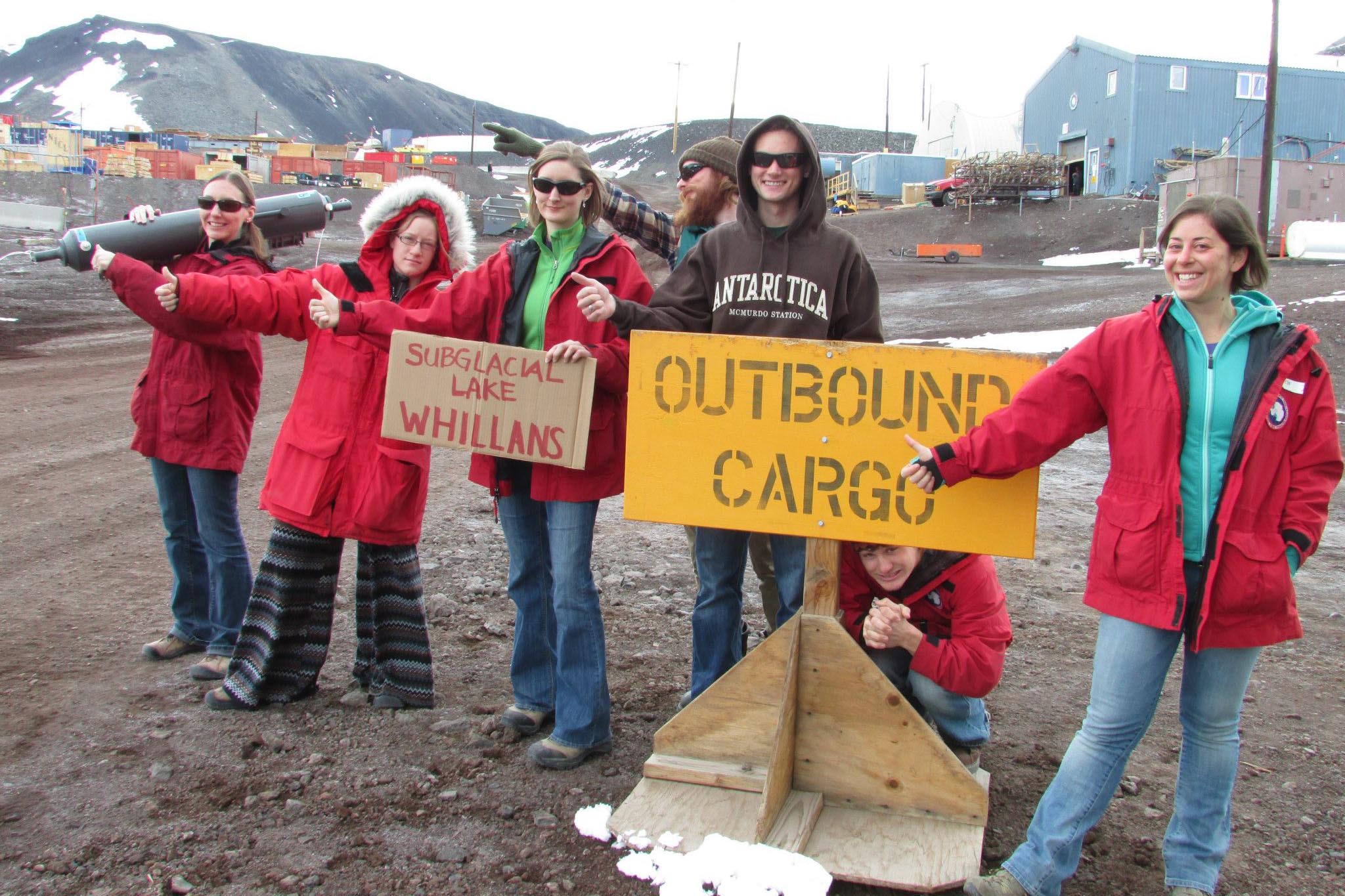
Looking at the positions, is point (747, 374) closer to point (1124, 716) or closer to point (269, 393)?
point (1124, 716)

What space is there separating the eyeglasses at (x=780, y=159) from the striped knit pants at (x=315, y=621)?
1976mm

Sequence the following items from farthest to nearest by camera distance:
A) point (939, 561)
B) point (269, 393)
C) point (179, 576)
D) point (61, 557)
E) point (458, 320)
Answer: point (269, 393) → point (61, 557) → point (179, 576) → point (458, 320) → point (939, 561)

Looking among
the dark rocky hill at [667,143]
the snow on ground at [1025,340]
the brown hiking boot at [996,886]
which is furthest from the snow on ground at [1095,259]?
the dark rocky hill at [667,143]

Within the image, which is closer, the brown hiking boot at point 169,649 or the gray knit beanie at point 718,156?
the gray knit beanie at point 718,156

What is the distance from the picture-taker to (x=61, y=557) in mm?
6258

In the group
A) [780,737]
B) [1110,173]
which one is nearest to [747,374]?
[780,737]

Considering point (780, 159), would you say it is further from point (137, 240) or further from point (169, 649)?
point (169, 649)

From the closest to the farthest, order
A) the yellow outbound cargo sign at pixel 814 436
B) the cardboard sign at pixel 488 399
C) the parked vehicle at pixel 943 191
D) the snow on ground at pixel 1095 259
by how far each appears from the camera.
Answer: the yellow outbound cargo sign at pixel 814 436
the cardboard sign at pixel 488 399
the snow on ground at pixel 1095 259
the parked vehicle at pixel 943 191

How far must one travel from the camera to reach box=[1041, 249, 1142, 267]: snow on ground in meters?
31.2

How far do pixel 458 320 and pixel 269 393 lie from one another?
8.78 metres

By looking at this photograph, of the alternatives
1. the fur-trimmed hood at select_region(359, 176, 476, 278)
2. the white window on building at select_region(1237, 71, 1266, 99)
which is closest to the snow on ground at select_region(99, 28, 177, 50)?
the white window on building at select_region(1237, 71, 1266, 99)

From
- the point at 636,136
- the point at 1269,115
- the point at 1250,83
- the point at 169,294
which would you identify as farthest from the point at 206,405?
the point at 636,136

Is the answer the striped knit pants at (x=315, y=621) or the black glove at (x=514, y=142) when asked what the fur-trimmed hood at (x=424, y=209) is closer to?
the black glove at (x=514, y=142)

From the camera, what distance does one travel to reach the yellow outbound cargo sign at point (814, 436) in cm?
Result: 318
